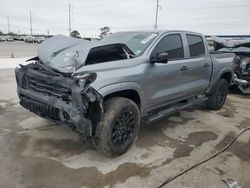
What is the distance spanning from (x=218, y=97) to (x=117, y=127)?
3.63 metres

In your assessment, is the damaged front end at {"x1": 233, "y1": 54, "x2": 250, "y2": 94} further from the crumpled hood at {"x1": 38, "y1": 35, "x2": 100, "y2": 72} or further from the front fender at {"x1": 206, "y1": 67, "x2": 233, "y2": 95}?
the crumpled hood at {"x1": 38, "y1": 35, "x2": 100, "y2": 72}

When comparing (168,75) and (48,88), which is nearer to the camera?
(48,88)

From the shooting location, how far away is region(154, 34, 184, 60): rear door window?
4.35 meters

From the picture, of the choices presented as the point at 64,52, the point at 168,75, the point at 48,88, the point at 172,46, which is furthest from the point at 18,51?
the point at 168,75

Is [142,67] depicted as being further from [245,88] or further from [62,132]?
[245,88]

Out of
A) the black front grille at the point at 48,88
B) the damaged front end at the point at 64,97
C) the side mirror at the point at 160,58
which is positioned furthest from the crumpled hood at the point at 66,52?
the side mirror at the point at 160,58

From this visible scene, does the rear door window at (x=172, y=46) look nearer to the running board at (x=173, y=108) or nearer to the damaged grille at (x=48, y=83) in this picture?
the running board at (x=173, y=108)

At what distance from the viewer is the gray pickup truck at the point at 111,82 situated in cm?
329

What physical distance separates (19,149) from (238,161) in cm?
328

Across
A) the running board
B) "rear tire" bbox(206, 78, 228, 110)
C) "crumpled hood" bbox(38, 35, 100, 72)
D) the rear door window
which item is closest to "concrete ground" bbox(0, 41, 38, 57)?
"crumpled hood" bbox(38, 35, 100, 72)

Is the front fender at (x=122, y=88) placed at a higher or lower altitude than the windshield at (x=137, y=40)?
lower

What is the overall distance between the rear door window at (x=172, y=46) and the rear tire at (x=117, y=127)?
1128 mm

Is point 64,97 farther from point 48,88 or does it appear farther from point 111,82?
point 111,82

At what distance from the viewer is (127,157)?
150 inches
